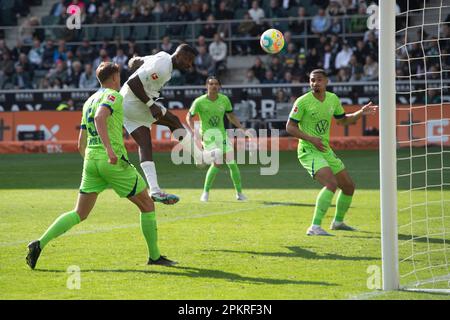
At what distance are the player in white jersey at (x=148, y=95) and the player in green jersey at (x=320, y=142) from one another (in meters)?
1.83

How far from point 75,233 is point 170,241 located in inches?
61.3

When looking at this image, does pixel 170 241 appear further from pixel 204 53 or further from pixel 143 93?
pixel 204 53

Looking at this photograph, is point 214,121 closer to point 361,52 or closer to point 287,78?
point 287,78

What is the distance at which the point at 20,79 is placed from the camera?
32.8 m

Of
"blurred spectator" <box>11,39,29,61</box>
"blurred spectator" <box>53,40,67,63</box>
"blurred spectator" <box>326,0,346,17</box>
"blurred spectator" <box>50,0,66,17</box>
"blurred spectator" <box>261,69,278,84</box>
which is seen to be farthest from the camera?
"blurred spectator" <box>50,0,66,17</box>

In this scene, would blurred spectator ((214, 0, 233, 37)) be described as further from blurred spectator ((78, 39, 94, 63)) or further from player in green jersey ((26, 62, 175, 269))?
player in green jersey ((26, 62, 175, 269))

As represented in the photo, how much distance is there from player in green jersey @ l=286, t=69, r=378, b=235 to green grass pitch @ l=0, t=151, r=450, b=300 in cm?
56

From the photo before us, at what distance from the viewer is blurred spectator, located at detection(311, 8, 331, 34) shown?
103 ft

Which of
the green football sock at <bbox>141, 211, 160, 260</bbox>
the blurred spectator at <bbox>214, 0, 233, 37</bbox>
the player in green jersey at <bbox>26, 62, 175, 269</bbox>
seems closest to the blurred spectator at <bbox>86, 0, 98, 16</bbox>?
the blurred spectator at <bbox>214, 0, 233, 37</bbox>

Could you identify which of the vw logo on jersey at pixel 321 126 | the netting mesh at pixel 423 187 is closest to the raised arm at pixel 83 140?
the netting mesh at pixel 423 187

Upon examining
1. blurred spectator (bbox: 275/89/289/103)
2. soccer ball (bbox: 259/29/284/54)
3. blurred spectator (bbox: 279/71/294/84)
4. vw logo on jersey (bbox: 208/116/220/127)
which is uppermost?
blurred spectator (bbox: 279/71/294/84)

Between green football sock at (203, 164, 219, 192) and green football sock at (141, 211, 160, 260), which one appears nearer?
green football sock at (141, 211, 160, 260)

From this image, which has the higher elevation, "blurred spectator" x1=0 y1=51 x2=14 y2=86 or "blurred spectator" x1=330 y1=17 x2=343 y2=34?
"blurred spectator" x1=330 y1=17 x2=343 y2=34

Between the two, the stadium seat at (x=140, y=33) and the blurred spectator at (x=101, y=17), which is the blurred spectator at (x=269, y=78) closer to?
the stadium seat at (x=140, y=33)
